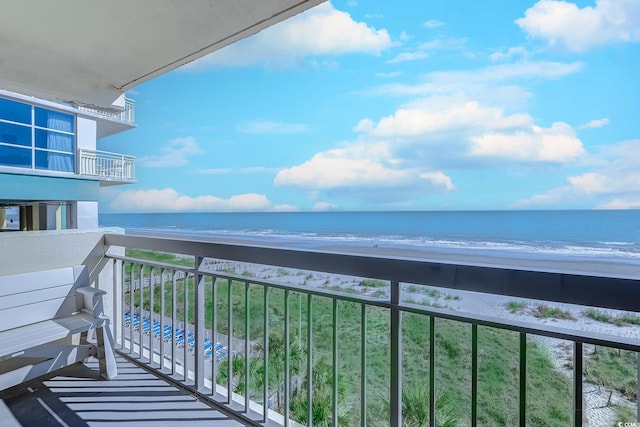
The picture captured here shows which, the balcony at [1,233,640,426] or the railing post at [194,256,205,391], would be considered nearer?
the balcony at [1,233,640,426]

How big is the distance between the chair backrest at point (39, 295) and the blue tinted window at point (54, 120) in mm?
7624

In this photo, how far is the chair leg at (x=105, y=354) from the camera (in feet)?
7.23

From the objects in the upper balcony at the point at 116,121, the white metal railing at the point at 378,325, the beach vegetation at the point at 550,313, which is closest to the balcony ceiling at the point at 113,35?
the white metal railing at the point at 378,325

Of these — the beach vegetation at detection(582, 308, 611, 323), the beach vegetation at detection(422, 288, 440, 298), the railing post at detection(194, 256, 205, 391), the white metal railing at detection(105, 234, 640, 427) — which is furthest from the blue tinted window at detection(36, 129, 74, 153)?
the beach vegetation at detection(582, 308, 611, 323)

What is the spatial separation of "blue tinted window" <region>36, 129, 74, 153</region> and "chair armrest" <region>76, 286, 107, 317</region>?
764 centimetres

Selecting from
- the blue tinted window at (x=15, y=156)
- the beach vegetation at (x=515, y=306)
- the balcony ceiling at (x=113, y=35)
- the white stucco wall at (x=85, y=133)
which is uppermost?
the white stucco wall at (x=85, y=133)

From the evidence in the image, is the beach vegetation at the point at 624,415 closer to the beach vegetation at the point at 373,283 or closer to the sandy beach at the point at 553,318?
the sandy beach at the point at 553,318

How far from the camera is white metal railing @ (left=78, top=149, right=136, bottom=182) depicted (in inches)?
353

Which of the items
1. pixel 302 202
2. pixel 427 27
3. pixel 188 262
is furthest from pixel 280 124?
pixel 188 262

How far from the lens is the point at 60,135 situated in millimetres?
8297

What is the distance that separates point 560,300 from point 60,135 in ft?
34.3

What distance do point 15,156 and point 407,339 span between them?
31.1 ft

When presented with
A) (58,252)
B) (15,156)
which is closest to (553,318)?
(58,252)

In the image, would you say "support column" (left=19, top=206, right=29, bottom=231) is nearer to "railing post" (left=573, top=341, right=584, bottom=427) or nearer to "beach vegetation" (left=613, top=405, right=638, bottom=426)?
"railing post" (left=573, top=341, right=584, bottom=427)
